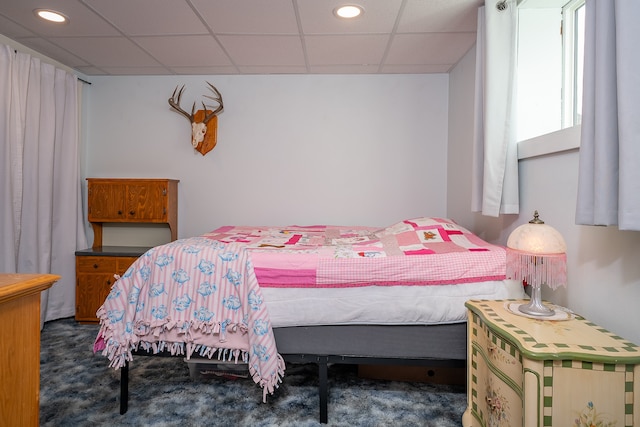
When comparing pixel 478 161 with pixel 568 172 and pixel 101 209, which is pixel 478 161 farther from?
pixel 101 209

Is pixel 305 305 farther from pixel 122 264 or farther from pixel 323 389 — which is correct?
pixel 122 264

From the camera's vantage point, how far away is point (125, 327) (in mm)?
1659

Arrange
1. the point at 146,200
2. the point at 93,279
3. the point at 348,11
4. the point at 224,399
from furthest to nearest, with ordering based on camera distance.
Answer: the point at 146,200 → the point at 93,279 → the point at 348,11 → the point at 224,399

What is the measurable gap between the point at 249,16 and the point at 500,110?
1.66 meters

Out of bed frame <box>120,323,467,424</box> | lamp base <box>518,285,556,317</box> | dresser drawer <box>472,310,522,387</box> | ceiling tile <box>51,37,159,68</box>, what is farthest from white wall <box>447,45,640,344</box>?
ceiling tile <box>51,37,159,68</box>

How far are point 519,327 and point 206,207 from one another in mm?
2938

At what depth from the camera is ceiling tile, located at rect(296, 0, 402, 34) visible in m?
2.18

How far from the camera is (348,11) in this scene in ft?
7.43

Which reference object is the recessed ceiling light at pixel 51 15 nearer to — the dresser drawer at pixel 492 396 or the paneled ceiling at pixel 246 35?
the paneled ceiling at pixel 246 35

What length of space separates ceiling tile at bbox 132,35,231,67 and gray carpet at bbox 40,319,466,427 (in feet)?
7.48

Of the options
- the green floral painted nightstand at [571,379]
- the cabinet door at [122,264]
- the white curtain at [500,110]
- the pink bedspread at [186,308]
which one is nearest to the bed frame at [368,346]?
the pink bedspread at [186,308]

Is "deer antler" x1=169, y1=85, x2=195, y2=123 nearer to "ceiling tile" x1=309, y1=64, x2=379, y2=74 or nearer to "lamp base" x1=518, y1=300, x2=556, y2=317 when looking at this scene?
"ceiling tile" x1=309, y1=64, x2=379, y2=74

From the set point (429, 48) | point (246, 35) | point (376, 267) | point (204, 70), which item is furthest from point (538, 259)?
point (204, 70)

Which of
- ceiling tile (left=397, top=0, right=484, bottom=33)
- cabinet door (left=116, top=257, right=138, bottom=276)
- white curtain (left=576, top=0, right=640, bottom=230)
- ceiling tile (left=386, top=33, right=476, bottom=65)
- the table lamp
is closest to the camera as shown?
white curtain (left=576, top=0, right=640, bottom=230)
